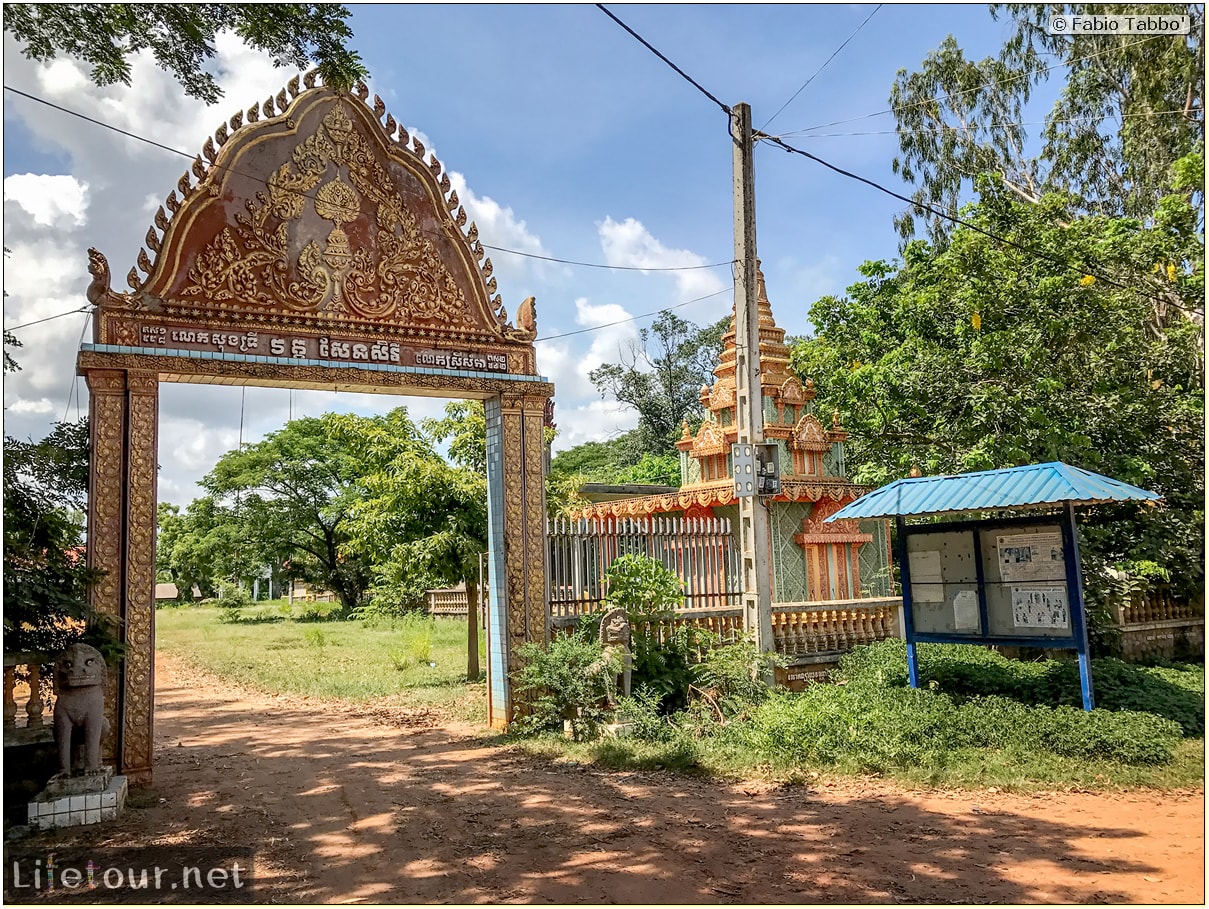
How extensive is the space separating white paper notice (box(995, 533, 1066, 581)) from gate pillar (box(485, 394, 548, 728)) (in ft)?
15.8

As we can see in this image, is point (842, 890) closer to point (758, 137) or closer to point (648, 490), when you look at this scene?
point (758, 137)

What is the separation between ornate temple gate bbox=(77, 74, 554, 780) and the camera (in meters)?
7.92

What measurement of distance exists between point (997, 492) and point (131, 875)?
7.58 m

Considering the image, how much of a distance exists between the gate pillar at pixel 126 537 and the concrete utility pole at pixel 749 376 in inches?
238

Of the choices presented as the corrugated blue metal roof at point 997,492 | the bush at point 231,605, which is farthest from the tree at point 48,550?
the bush at point 231,605

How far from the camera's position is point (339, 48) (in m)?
7.59

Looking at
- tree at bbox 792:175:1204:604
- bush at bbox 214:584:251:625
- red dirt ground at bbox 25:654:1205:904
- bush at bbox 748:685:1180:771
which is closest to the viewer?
red dirt ground at bbox 25:654:1205:904

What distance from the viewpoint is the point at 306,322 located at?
A: 8922 mm

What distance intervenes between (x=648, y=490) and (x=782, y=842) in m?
16.6

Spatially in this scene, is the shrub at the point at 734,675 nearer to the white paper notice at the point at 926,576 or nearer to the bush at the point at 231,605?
the white paper notice at the point at 926,576

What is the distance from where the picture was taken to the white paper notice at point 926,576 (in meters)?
9.50

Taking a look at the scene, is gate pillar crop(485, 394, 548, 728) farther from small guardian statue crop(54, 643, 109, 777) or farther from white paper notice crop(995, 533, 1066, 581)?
white paper notice crop(995, 533, 1066, 581)

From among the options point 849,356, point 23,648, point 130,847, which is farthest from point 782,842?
point 849,356

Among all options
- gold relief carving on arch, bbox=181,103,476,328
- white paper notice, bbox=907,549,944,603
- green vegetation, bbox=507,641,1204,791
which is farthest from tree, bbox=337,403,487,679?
white paper notice, bbox=907,549,944,603
